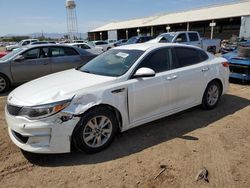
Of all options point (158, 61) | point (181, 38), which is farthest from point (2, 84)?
point (181, 38)

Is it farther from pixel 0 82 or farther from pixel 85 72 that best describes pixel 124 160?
pixel 0 82

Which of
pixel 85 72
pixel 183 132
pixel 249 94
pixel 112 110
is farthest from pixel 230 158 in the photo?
pixel 249 94

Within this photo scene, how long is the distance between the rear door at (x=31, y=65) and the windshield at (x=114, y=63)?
3.93 m

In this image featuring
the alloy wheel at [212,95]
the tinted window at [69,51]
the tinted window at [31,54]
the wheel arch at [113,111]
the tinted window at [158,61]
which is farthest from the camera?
the tinted window at [69,51]

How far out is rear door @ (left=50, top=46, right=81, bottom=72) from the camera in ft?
27.8

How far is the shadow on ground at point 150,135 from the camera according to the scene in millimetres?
3623

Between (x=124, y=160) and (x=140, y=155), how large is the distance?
0.90 ft

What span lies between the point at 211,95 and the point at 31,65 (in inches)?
222

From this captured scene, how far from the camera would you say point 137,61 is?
4199 millimetres

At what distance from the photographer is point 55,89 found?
3641 mm

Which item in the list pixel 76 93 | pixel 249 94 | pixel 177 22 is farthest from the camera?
pixel 177 22

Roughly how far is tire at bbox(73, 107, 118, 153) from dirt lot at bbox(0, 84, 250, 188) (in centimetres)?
14

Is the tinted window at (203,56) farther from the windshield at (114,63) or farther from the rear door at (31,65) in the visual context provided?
the rear door at (31,65)

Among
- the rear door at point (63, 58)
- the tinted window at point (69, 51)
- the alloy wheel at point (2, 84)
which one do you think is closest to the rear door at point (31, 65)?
the rear door at point (63, 58)
